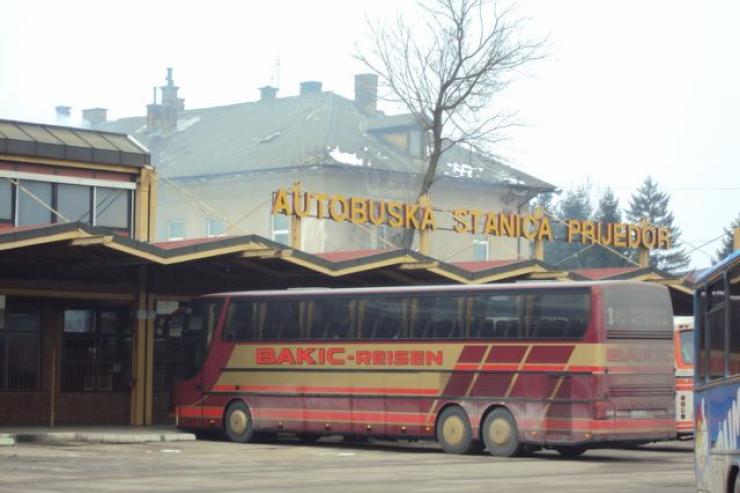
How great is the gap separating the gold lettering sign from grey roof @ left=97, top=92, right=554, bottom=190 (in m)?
14.4

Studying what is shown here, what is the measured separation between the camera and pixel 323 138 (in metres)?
62.7

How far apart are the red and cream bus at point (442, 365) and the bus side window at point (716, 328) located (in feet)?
37.7

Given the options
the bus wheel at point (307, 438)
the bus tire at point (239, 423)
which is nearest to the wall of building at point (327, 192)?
the bus wheel at point (307, 438)

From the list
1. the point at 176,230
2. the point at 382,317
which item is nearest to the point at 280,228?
the point at 176,230

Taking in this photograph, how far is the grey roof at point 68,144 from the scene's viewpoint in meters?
34.2

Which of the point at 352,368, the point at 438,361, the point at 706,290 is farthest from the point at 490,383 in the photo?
the point at 706,290

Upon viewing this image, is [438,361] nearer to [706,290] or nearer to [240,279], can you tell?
[240,279]

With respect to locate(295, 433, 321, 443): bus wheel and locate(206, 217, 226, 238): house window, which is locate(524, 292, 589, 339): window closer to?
locate(295, 433, 321, 443): bus wheel

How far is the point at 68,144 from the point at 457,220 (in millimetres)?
10796

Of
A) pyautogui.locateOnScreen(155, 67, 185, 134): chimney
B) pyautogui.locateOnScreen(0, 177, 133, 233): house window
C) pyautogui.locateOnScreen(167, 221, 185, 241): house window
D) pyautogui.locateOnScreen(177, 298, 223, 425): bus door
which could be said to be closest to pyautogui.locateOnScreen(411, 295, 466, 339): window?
pyautogui.locateOnScreen(177, 298, 223, 425): bus door

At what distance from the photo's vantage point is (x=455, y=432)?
2814cm

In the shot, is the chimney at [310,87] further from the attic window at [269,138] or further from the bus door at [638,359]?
the bus door at [638,359]

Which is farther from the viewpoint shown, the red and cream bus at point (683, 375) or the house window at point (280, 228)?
the house window at point (280, 228)

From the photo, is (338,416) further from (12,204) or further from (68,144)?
(68,144)
